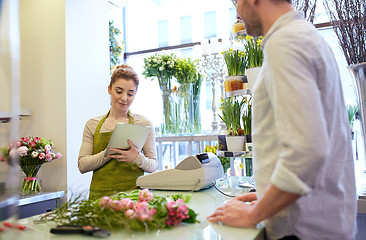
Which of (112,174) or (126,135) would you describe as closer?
(126,135)

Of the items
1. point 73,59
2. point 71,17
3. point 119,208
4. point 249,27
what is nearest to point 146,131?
point 119,208

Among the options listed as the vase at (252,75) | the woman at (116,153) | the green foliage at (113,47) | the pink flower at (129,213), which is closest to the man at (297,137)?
the pink flower at (129,213)

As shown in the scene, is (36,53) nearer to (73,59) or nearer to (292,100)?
(73,59)

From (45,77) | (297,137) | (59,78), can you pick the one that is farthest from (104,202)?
(45,77)

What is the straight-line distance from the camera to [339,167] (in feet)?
2.80

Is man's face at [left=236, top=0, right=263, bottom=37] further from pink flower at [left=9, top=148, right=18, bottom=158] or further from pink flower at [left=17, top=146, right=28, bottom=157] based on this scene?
pink flower at [left=17, top=146, right=28, bottom=157]

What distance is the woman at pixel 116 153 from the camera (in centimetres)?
193

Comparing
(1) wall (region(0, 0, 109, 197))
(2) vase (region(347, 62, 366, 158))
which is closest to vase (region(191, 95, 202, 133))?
(1) wall (region(0, 0, 109, 197))

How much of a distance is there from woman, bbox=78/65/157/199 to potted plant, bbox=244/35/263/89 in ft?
2.49

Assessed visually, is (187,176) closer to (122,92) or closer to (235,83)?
(235,83)

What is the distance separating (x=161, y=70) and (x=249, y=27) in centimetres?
281

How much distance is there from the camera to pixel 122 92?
81.0 inches

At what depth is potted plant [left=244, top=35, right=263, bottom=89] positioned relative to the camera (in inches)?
70.0

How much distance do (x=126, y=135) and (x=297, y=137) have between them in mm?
1215
